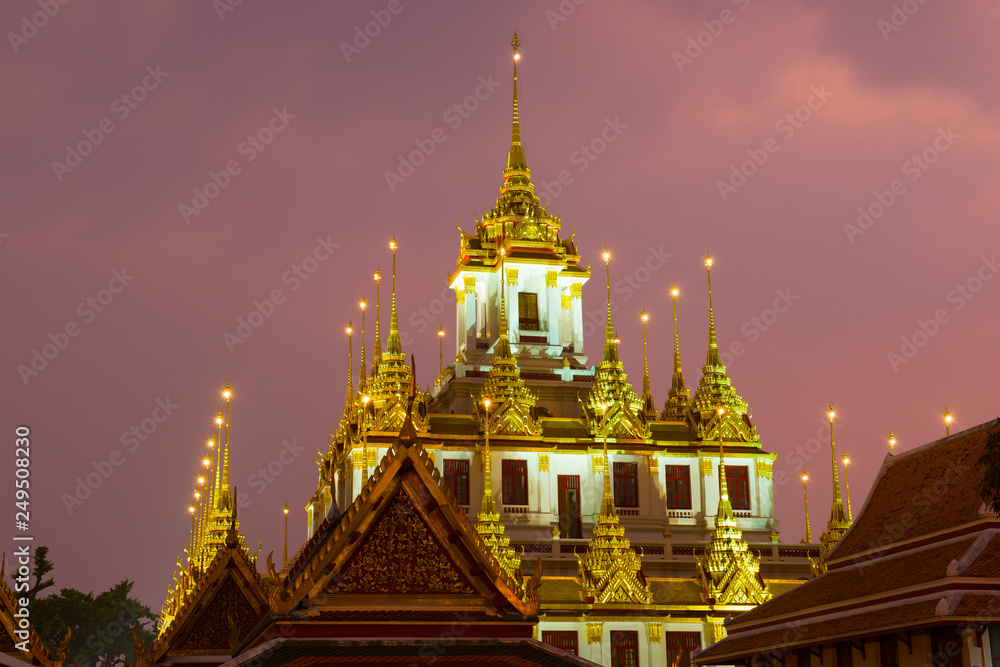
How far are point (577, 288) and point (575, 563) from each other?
63.4 ft

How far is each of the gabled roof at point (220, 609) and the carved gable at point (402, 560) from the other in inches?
324

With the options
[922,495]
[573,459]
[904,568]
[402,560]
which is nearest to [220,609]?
[402,560]

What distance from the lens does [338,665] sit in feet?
51.0

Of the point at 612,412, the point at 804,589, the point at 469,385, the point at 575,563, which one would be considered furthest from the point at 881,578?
the point at 469,385

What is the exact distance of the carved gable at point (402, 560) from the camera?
15711mm

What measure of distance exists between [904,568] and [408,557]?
51.7 feet

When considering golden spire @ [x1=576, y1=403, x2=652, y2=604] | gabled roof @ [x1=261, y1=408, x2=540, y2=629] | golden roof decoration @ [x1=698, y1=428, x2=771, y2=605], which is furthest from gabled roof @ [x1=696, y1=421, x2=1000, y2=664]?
golden roof decoration @ [x1=698, y1=428, x2=771, y2=605]

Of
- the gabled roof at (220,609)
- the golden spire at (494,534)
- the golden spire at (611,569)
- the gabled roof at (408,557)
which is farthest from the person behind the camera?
the golden spire at (611,569)

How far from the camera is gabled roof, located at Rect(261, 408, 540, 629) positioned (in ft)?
51.2

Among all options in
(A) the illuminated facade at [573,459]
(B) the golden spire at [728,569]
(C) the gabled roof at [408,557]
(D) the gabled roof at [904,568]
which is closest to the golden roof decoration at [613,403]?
(A) the illuminated facade at [573,459]

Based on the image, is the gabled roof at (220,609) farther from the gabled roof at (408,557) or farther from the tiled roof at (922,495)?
the tiled roof at (922,495)

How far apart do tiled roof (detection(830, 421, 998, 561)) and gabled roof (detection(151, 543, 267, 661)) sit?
14178 mm

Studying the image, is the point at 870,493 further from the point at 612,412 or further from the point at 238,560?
the point at 612,412

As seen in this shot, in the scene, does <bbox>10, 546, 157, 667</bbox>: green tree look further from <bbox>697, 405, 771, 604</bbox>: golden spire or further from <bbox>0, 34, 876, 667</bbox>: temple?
<bbox>697, 405, 771, 604</bbox>: golden spire
